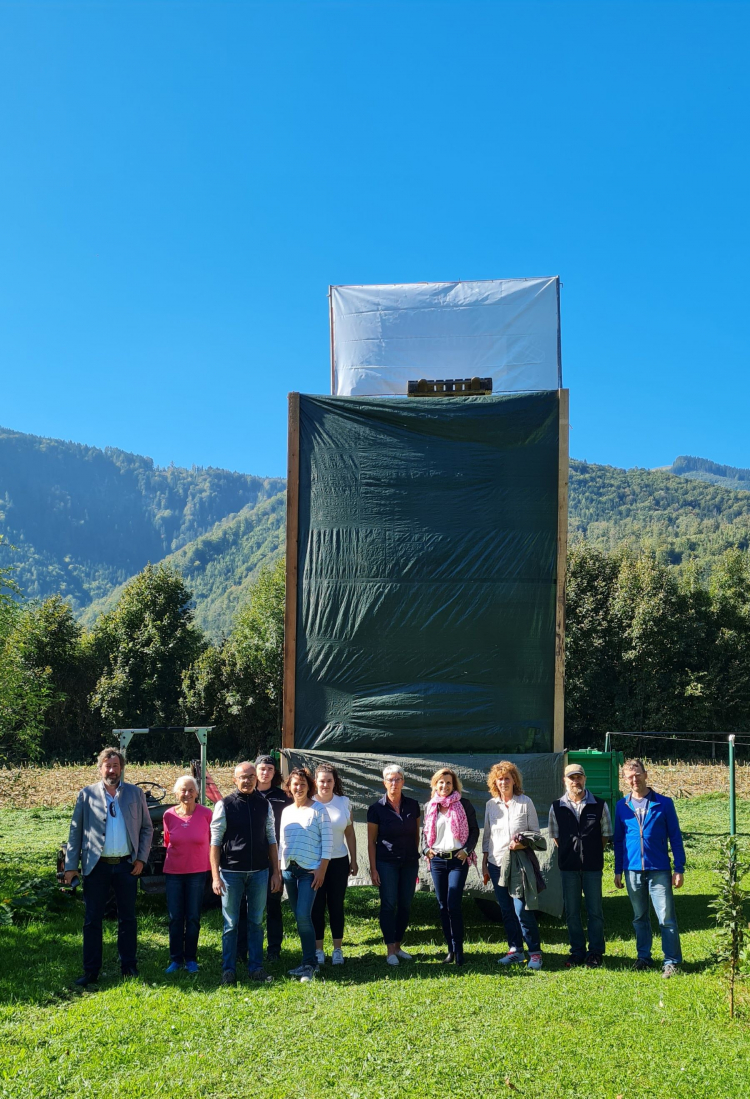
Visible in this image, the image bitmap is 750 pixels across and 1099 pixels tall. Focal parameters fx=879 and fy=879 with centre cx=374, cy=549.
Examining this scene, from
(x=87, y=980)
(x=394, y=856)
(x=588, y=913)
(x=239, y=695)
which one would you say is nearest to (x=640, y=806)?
(x=588, y=913)

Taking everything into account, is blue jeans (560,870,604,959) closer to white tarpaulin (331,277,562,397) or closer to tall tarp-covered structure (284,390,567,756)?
tall tarp-covered structure (284,390,567,756)

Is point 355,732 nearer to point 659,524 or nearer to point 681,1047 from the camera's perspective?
point 681,1047

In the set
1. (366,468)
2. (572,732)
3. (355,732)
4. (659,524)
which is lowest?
(572,732)

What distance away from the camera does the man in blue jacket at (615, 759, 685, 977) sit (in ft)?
21.8

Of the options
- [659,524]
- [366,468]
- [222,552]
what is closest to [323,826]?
[366,468]

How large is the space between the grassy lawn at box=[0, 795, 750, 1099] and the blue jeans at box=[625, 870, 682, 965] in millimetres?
217

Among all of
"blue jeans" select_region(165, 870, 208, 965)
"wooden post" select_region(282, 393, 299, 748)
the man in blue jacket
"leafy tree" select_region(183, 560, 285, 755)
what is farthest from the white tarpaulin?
"leafy tree" select_region(183, 560, 285, 755)

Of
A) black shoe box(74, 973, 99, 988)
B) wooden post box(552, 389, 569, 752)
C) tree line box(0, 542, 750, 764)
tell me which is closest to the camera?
black shoe box(74, 973, 99, 988)

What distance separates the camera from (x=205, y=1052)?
5121mm

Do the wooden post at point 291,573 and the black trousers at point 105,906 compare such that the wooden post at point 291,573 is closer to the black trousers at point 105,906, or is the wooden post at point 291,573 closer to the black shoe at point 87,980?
the black trousers at point 105,906

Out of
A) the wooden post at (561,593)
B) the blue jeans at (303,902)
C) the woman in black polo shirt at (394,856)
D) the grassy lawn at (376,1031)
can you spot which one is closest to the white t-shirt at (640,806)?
the grassy lawn at (376,1031)

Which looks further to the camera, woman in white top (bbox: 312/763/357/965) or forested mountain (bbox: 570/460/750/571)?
forested mountain (bbox: 570/460/750/571)

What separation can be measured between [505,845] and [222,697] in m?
26.2

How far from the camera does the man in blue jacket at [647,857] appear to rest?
6.64 m
